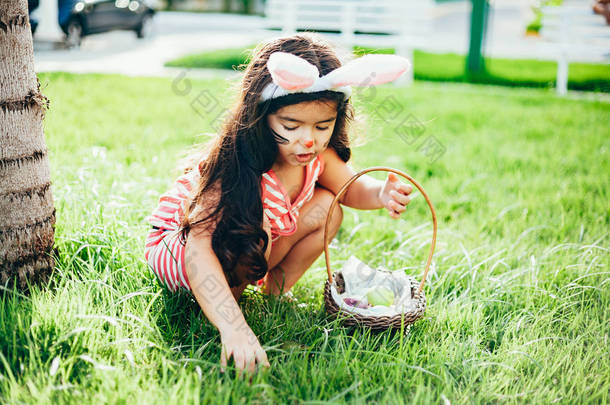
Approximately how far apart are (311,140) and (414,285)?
0.69 m

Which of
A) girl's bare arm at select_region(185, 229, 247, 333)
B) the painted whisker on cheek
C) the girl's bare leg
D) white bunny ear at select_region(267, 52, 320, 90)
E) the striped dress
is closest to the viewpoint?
white bunny ear at select_region(267, 52, 320, 90)

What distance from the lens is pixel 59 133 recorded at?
3.42m

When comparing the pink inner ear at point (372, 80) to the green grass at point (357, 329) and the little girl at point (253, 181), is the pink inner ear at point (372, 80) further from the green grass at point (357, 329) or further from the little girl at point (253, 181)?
the green grass at point (357, 329)

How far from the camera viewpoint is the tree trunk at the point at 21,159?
65.3 inches

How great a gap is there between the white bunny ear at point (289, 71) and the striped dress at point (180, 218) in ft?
1.33

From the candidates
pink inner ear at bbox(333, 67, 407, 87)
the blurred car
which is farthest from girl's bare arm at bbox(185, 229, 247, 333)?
the blurred car

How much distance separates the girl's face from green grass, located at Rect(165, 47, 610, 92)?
5.20m

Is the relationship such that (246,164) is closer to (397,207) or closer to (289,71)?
(289,71)

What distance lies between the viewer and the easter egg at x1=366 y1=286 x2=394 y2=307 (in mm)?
1922

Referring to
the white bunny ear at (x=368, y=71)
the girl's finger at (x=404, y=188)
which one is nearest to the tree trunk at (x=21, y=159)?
the white bunny ear at (x=368, y=71)

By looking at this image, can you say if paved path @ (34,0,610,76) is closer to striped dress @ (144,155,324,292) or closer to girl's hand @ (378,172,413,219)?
striped dress @ (144,155,324,292)

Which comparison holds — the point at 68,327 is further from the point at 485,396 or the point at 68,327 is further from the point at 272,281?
the point at 485,396

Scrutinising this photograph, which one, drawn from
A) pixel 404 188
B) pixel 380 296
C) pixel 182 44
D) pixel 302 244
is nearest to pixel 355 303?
pixel 380 296

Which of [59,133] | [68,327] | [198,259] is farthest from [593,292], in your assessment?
[59,133]
